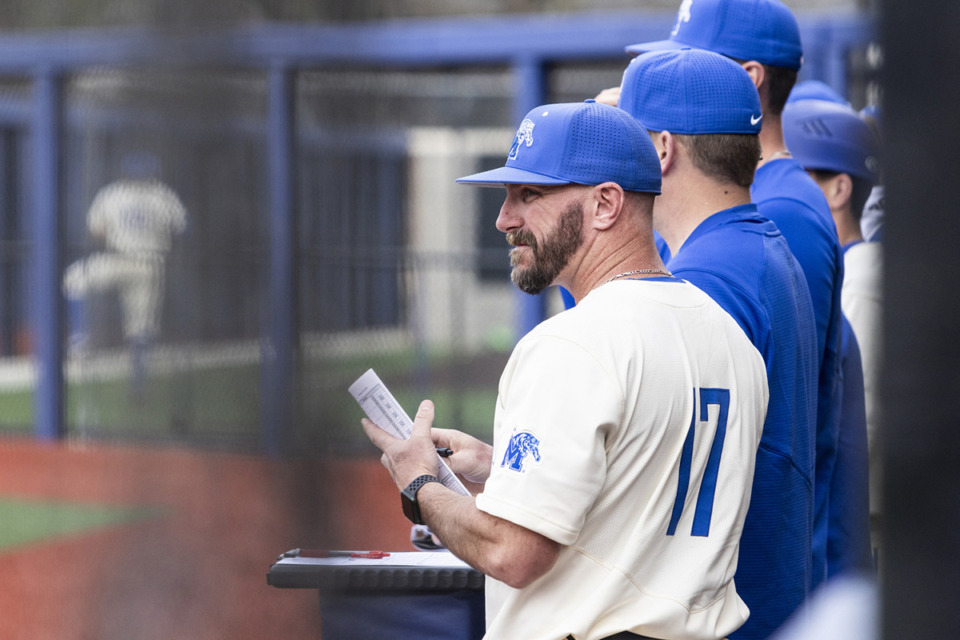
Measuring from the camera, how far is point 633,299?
49.2 inches

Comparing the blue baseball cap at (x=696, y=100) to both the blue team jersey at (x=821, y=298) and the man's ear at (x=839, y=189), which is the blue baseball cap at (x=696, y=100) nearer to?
the blue team jersey at (x=821, y=298)

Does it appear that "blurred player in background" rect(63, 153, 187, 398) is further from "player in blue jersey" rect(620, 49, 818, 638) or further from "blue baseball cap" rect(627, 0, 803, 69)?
"player in blue jersey" rect(620, 49, 818, 638)

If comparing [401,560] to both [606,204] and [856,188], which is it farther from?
[856,188]

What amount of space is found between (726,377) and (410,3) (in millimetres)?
632

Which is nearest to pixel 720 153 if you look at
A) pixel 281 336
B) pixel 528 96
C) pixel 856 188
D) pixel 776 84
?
pixel 776 84

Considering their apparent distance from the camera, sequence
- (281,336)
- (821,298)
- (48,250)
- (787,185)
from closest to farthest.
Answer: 1. (281,336)
2. (821,298)
3. (787,185)
4. (48,250)

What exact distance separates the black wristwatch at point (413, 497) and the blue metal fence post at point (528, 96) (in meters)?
5.04

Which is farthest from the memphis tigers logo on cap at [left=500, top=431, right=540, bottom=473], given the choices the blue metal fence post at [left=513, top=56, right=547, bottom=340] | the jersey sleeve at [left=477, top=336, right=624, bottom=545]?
the blue metal fence post at [left=513, top=56, right=547, bottom=340]

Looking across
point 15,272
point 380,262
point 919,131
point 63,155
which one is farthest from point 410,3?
point 15,272

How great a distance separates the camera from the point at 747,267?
153 centimetres

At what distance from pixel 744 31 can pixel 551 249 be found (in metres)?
0.85

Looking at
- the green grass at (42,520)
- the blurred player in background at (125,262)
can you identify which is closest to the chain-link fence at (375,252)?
the blurred player in background at (125,262)

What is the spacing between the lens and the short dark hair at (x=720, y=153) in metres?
1.61

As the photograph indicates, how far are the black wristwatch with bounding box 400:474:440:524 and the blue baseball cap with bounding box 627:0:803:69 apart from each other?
1014mm
